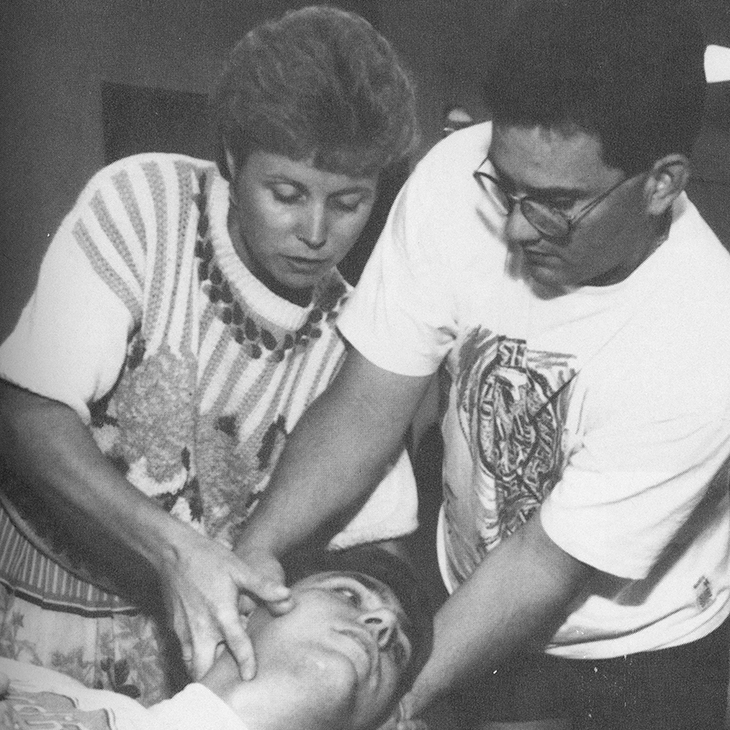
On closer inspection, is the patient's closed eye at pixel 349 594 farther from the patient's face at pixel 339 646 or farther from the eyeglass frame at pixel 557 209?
the eyeglass frame at pixel 557 209

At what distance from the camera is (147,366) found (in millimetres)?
848

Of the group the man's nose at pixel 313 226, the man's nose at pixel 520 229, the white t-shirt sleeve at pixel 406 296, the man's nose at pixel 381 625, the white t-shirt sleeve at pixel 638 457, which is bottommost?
the man's nose at pixel 381 625

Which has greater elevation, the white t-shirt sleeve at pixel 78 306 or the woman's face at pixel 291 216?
the woman's face at pixel 291 216

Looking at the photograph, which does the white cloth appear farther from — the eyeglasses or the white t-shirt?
the eyeglasses

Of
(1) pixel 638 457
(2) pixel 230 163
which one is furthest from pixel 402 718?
(2) pixel 230 163

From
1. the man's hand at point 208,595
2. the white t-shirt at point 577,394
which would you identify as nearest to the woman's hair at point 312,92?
the white t-shirt at point 577,394

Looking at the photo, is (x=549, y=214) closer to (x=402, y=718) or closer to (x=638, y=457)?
(x=638, y=457)

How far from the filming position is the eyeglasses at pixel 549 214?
2.79ft

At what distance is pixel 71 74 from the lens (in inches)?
31.8

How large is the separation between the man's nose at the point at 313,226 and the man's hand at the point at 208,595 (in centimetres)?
30

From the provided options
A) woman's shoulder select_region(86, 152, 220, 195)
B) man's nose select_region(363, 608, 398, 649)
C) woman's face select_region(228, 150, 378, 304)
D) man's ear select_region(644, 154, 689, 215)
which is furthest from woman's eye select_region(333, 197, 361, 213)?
man's nose select_region(363, 608, 398, 649)

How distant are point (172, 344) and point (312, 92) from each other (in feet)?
0.85

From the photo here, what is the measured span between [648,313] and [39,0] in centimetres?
62

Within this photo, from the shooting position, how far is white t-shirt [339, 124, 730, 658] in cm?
88
